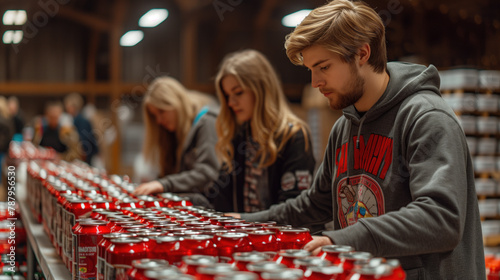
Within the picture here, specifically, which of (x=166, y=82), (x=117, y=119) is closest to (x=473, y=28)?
(x=166, y=82)

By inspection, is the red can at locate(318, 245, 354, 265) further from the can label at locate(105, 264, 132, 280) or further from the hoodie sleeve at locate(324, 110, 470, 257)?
the can label at locate(105, 264, 132, 280)

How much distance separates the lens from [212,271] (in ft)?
3.73

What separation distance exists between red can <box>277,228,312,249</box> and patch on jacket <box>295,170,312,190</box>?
125 cm

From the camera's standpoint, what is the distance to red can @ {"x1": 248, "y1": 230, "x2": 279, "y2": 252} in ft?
4.88

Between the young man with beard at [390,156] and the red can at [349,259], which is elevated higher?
the young man with beard at [390,156]

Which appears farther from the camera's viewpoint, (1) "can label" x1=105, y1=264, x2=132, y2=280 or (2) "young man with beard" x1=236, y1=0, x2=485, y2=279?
(2) "young man with beard" x1=236, y1=0, x2=485, y2=279

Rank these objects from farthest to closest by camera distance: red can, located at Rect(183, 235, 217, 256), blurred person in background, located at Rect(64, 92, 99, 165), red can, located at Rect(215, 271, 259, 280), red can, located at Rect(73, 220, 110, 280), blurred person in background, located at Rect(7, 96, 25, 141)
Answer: blurred person in background, located at Rect(64, 92, 99, 165), blurred person in background, located at Rect(7, 96, 25, 141), red can, located at Rect(73, 220, 110, 280), red can, located at Rect(183, 235, 217, 256), red can, located at Rect(215, 271, 259, 280)

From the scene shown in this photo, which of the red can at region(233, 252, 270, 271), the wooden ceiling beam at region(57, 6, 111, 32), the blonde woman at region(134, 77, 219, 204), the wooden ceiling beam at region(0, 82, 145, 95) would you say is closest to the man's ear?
the red can at region(233, 252, 270, 271)

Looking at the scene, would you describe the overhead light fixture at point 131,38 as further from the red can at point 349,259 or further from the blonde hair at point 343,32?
the red can at point 349,259

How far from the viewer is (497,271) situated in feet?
9.91

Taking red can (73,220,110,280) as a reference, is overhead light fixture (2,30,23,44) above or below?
above

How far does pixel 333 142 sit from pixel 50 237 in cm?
128

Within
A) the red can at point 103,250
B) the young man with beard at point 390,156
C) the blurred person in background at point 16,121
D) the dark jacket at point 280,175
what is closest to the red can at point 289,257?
the young man with beard at point 390,156

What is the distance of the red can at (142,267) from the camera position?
1.19m
